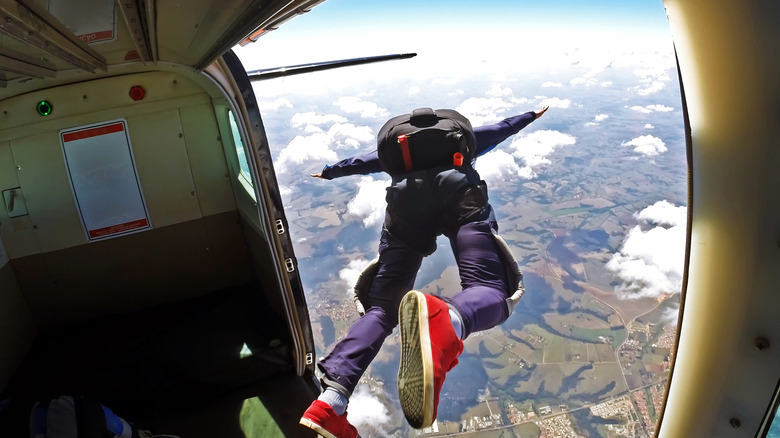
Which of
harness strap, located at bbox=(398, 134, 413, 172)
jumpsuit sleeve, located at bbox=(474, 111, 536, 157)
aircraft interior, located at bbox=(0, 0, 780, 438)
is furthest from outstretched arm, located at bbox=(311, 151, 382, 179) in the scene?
jumpsuit sleeve, located at bbox=(474, 111, 536, 157)

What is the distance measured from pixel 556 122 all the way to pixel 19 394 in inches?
7050

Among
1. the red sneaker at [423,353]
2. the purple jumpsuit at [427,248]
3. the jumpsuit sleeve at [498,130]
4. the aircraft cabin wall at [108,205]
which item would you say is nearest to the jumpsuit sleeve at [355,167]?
the purple jumpsuit at [427,248]

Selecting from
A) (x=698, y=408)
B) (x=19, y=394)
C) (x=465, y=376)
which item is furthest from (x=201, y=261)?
(x=465, y=376)

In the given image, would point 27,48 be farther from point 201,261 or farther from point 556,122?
point 556,122

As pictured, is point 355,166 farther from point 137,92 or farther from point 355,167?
point 137,92

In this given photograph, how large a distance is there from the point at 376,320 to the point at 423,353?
93 cm

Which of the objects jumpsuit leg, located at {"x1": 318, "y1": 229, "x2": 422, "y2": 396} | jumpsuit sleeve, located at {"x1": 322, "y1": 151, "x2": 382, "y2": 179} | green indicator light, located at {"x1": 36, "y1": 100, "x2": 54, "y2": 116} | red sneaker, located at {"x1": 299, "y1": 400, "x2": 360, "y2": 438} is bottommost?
red sneaker, located at {"x1": 299, "y1": 400, "x2": 360, "y2": 438}

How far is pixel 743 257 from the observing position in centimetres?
73

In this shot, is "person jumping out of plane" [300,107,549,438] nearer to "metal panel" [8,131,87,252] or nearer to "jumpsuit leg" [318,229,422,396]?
"jumpsuit leg" [318,229,422,396]

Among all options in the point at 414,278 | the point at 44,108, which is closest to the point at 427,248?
the point at 414,278

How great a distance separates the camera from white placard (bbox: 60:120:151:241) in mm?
3619

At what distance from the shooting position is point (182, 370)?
133 inches

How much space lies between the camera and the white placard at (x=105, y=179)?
3619mm

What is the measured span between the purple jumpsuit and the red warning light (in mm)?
1726
